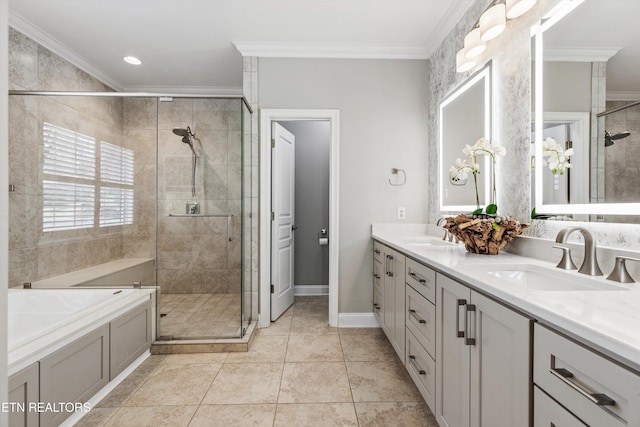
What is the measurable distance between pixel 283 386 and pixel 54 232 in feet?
7.27

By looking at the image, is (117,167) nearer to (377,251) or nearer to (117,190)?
(117,190)

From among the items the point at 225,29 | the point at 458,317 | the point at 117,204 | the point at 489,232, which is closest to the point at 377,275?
the point at 489,232

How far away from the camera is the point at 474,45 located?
186cm

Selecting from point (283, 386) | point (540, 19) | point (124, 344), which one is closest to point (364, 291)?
point (283, 386)

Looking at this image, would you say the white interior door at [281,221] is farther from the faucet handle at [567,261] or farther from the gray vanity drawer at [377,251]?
the faucet handle at [567,261]

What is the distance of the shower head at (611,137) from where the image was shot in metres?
1.12

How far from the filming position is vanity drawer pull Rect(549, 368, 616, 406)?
1.86 ft

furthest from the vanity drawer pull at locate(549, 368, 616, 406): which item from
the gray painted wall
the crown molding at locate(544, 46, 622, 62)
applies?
the gray painted wall

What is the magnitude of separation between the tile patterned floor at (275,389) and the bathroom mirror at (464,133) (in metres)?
1.35

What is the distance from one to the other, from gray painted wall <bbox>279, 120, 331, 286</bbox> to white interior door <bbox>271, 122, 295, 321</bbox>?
0.57 m

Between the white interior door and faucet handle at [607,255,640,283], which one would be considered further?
the white interior door

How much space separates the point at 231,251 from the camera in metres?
A: 2.55

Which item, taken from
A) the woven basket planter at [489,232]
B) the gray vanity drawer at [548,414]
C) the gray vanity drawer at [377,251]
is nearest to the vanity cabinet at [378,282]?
the gray vanity drawer at [377,251]

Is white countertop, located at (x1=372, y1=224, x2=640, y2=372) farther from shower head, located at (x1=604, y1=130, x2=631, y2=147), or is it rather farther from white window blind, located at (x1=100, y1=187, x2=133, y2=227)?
white window blind, located at (x1=100, y1=187, x2=133, y2=227)
